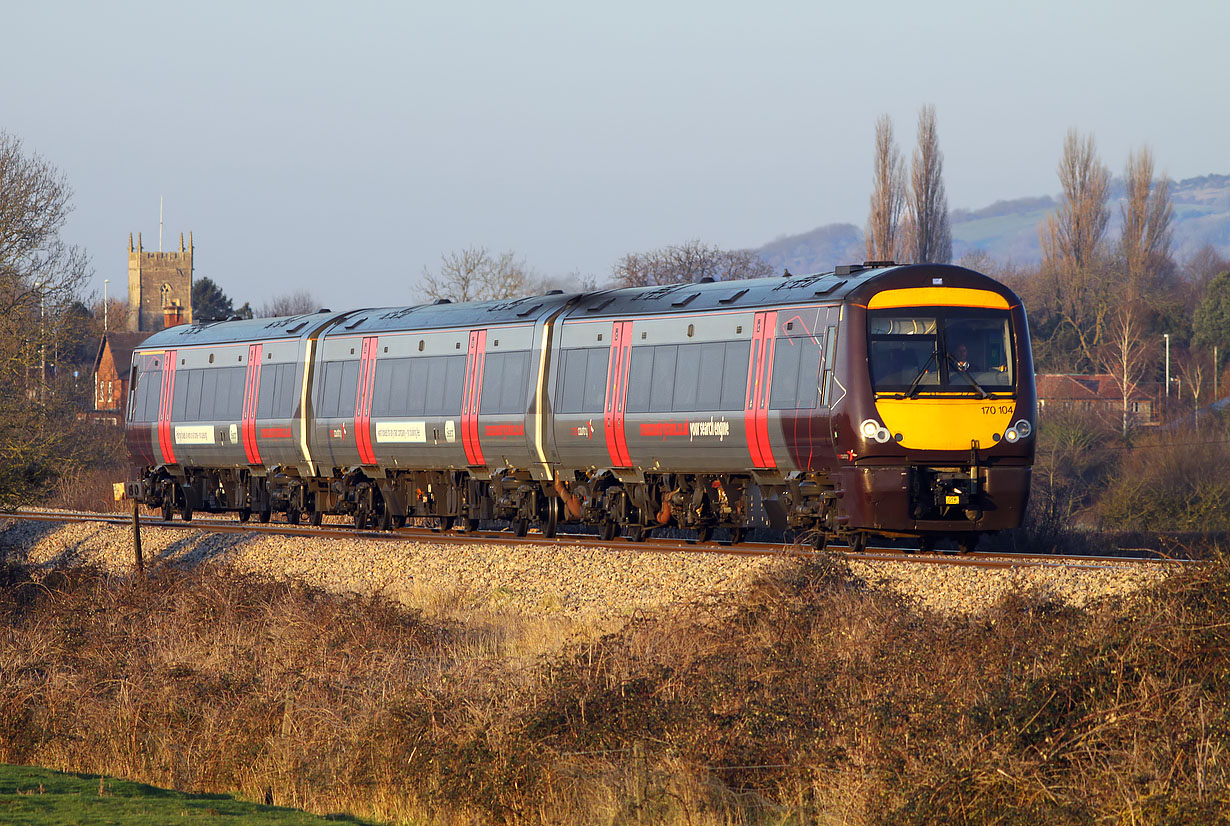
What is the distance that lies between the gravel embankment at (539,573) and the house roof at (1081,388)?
158ft

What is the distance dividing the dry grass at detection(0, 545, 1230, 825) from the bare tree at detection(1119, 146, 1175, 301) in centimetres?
8521

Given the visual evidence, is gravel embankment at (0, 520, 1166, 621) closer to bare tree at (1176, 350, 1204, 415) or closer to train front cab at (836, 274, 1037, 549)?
train front cab at (836, 274, 1037, 549)

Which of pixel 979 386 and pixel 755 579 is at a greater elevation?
pixel 979 386

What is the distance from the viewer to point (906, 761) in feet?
33.7

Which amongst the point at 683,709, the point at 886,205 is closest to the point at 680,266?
the point at 886,205

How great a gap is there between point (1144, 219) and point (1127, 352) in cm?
2904

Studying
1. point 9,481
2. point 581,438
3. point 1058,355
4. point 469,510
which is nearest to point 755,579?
point 581,438

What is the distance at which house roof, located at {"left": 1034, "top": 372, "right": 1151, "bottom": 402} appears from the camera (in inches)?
2731

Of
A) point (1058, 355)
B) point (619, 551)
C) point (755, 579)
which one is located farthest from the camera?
point (1058, 355)

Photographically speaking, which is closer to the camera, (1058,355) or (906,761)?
(906,761)

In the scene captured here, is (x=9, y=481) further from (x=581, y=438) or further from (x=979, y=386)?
(x=979, y=386)

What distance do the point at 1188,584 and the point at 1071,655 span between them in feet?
3.20

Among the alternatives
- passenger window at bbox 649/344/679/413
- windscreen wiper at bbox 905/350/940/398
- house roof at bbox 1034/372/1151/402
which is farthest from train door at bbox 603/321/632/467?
house roof at bbox 1034/372/1151/402

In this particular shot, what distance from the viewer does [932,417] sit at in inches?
731
